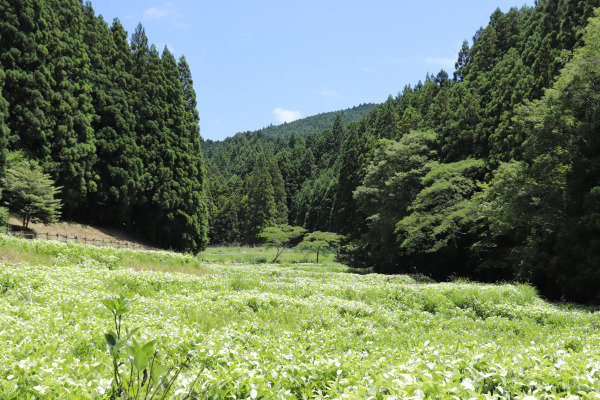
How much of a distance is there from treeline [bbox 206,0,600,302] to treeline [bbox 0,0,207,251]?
655 inches

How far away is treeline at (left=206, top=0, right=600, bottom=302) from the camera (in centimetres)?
1588

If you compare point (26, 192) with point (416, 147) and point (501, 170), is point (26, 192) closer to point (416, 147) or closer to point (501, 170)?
point (501, 170)

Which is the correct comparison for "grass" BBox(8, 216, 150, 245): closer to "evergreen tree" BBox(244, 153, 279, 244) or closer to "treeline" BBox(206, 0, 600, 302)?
"treeline" BBox(206, 0, 600, 302)

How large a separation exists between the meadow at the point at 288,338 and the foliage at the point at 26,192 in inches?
366

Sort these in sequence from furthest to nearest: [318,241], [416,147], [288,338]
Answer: [318,241] → [416,147] → [288,338]

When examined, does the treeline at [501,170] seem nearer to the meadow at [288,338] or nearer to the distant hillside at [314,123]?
the meadow at [288,338]

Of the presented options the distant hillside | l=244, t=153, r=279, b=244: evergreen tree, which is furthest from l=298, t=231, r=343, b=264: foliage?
the distant hillside

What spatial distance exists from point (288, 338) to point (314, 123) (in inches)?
6850

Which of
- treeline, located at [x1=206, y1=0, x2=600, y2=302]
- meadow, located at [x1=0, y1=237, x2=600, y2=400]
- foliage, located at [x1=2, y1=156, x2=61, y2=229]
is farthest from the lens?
foliage, located at [x1=2, y1=156, x2=61, y2=229]

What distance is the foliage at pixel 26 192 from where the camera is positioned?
20734 millimetres

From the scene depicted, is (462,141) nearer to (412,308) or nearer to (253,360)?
(412,308)

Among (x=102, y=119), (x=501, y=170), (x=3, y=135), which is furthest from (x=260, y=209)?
(x=501, y=170)

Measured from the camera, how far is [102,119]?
31.4m

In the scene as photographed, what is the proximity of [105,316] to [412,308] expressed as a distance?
8049 mm
